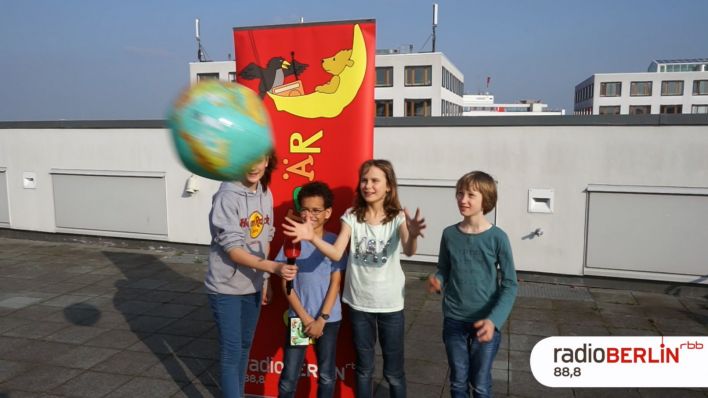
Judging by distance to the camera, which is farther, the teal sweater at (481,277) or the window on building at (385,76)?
the window on building at (385,76)

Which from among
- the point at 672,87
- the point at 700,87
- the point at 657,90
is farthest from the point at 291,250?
the point at 700,87

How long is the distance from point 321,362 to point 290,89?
201 centimetres

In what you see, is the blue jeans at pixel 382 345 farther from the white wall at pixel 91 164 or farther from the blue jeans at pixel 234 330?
the white wall at pixel 91 164

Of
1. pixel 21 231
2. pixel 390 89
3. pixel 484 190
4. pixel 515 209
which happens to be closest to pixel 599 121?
→ pixel 515 209

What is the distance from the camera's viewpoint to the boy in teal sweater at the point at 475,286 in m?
3.05

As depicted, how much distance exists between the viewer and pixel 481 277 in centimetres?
310

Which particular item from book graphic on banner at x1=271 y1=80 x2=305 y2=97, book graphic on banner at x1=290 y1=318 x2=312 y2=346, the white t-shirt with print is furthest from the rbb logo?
book graphic on banner at x1=271 y1=80 x2=305 y2=97

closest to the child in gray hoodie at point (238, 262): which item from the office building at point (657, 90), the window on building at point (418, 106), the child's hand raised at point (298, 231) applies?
the child's hand raised at point (298, 231)

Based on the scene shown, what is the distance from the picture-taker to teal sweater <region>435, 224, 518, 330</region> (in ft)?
9.96

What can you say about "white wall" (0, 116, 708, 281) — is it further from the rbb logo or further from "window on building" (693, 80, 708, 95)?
"window on building" (693, 80, 708, 95)

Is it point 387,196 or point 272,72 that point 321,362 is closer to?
point 387,196

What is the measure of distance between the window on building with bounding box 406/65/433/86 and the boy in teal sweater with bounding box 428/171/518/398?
6637 cm

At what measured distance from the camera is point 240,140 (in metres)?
2.52

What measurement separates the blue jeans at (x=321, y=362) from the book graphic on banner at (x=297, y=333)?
44mm
